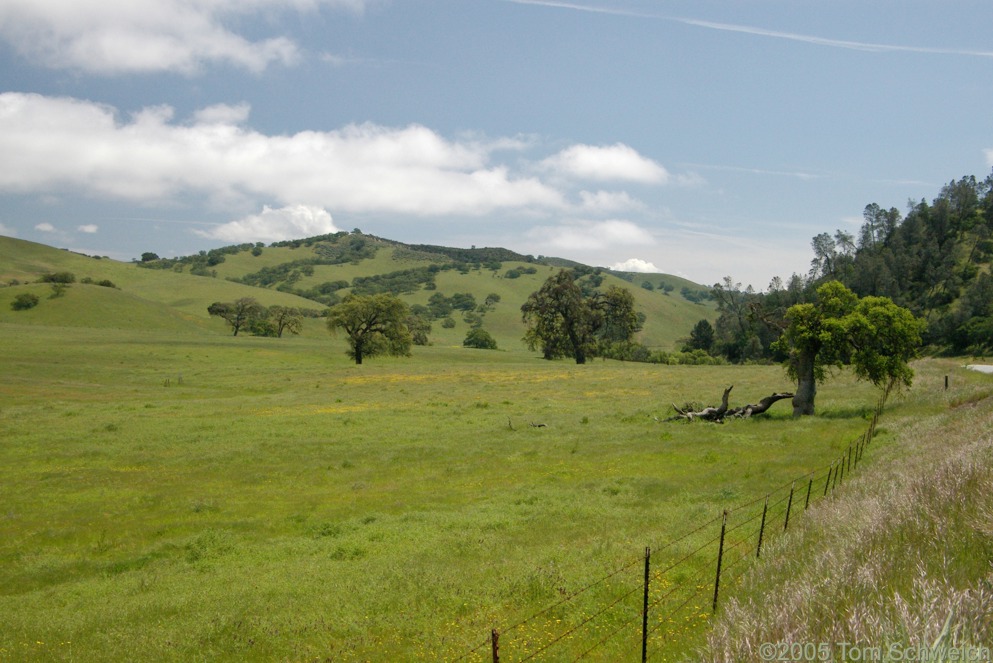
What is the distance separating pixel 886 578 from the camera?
6.40m

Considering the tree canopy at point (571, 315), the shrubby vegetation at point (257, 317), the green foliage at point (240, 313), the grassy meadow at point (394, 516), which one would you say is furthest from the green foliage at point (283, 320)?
the grassy meadow at point (394, 516)

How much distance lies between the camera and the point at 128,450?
95.6 ft

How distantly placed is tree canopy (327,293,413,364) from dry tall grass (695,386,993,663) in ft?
251

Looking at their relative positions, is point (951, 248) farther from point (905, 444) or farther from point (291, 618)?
point (291, 618)

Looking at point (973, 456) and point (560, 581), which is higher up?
point (973, 456)

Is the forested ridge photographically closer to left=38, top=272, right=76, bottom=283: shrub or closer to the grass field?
the grass field

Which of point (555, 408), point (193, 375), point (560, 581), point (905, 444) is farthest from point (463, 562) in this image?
point (193, 375)

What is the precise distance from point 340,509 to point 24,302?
134549 mm

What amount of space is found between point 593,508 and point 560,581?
642 centimetres

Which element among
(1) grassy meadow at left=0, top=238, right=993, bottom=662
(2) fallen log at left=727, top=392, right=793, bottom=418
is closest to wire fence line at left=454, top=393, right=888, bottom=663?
(1) grassy meadow at left=0, top=238, right=993, bottom=662

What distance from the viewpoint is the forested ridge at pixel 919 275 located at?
356 ft

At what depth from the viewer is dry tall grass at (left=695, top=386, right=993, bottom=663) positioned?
16.4 feet

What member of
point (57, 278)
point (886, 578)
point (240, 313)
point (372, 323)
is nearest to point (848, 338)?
point (886, 578)

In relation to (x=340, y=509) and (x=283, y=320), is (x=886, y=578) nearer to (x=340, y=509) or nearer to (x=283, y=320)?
(x=340, y=509)
